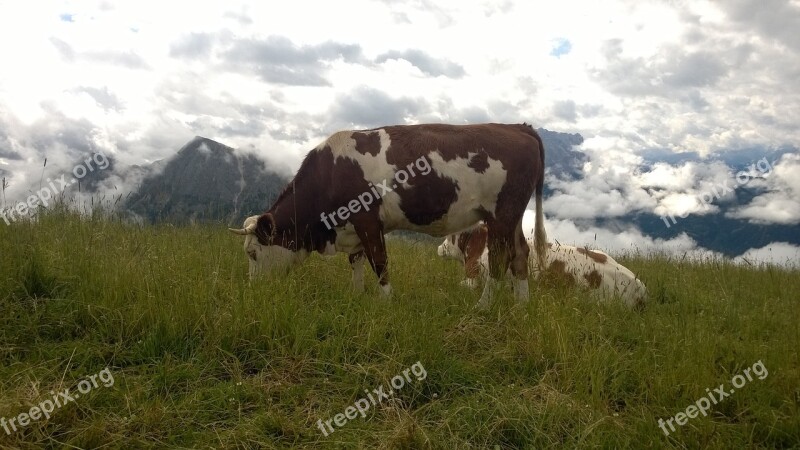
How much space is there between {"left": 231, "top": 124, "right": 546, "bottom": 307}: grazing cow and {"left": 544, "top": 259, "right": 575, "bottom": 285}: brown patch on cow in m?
1.26

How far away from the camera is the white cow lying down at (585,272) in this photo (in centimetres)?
694

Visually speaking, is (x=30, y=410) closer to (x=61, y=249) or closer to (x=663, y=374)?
(x=61, y=249)

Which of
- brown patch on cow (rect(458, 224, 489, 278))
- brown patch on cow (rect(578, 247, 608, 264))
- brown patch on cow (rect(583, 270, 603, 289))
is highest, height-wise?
brown patch on cow (rect(578, 247, 608, 264))

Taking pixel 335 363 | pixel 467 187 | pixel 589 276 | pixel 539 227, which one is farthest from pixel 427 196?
pixel 589 276

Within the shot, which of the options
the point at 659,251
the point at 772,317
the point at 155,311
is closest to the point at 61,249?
the point at 155,311

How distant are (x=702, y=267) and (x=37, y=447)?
34.1 ft

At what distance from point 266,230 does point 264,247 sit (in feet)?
0.74

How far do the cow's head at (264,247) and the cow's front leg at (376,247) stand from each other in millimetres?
1111

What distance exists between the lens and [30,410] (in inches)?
123

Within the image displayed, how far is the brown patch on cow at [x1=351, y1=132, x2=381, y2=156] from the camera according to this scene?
6.42 m

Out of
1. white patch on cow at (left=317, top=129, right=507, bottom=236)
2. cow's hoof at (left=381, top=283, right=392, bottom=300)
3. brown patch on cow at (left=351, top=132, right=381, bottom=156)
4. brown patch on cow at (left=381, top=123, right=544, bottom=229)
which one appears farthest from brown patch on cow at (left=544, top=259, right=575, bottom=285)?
brown patch on cow at (left=351, top=132, right=381, bottom=156)

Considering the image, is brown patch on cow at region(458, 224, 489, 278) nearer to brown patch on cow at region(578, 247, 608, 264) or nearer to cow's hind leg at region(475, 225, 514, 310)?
brown patch on cow at region(578, 247, 608, 264)

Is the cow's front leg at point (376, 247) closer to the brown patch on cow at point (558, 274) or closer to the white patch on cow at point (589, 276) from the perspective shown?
the white patch on cow at point (589, 276)

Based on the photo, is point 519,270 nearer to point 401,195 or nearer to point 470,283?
point 470,283
